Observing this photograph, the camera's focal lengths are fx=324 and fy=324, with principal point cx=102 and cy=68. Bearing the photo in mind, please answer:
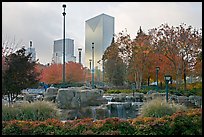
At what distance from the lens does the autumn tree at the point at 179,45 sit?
32281 mm

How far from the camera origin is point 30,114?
10.6 m

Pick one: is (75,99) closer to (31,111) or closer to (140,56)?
(31,111)

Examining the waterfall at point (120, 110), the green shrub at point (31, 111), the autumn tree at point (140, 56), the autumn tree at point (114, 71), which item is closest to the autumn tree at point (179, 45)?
the autumn tree at point (140, 56)

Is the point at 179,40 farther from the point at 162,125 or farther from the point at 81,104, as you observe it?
the point at 162,125

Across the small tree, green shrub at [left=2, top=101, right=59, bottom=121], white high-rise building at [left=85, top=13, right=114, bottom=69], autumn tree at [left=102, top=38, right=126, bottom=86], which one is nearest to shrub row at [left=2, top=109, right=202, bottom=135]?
green shrub at [left=2, top=101, right=59, bottom=121]

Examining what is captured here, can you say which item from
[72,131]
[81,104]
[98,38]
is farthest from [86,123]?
[98,38]

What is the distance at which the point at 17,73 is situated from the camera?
15539 millimetres

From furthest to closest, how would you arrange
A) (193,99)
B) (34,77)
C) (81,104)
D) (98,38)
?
(98,38)
(193,99)
(34,77)
(81,104)

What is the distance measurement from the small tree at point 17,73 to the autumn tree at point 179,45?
20030mm

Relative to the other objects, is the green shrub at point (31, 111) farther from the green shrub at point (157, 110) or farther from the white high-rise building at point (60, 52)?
the white high-rise building at point (60, 52)

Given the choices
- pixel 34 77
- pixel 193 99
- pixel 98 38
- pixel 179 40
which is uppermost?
pixel 98 38

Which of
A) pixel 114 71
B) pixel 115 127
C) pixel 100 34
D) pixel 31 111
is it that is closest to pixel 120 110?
pixel 31 111

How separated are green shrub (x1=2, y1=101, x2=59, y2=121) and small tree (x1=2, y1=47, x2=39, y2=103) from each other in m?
4.70

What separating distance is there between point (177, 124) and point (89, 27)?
57757mm
